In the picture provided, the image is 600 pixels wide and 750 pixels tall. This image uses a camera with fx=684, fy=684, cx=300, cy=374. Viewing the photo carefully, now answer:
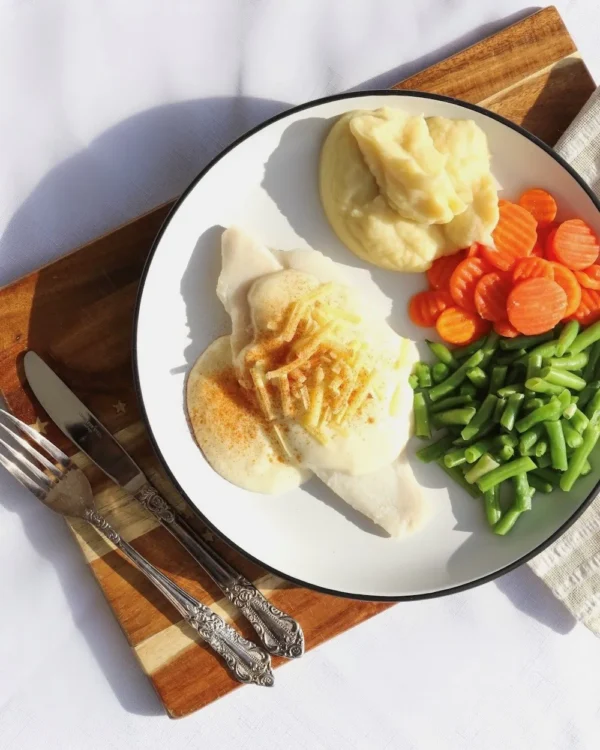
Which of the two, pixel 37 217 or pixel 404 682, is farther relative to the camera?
pixel 404 682

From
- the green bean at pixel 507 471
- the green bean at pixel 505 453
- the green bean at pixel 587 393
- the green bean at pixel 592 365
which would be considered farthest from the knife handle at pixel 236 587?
the green bean at pixel 592 365

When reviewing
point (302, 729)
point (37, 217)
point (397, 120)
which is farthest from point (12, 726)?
point (397, 120)

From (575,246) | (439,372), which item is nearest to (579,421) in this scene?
(439,372)

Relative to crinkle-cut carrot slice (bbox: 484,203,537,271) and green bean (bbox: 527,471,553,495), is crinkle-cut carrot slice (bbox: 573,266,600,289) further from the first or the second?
green bean (bbox: 527,471,553,495)

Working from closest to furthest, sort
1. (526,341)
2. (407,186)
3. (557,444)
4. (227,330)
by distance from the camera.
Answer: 1. (407,186)
2. (557,444)
3. (526,341)
4. (227,330)

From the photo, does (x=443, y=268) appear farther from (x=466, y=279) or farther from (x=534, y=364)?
(x=534, y=364)

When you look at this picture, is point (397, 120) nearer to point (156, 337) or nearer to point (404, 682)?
point (156, 337)


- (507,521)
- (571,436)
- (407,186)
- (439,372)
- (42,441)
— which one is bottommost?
(507,521)
